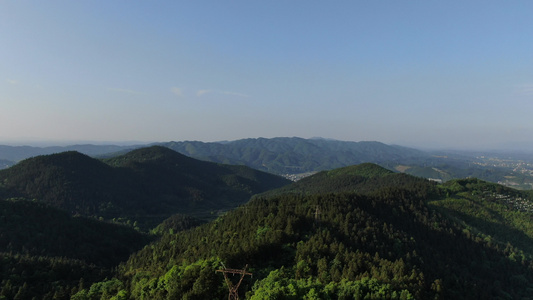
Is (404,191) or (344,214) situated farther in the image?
(404,191)

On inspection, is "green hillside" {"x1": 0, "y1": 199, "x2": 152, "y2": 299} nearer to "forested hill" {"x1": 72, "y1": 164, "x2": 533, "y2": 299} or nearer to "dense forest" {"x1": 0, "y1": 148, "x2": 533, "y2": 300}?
"dense forest" {"x1": 0, "y1": 148, "x2": 533, "y2": 300}

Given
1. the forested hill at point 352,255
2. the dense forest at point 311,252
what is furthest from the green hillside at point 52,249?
the forested hill at point 352,255

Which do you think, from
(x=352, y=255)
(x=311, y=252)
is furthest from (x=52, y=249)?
(x=352, y=255)

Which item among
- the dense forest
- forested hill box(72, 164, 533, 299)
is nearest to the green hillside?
the dense forest

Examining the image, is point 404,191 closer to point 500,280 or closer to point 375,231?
point 500,280

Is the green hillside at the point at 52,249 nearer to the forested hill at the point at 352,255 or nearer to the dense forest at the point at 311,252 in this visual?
the dense forest at the point at 311,252

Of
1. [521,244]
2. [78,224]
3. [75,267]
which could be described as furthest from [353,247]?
[78,224]

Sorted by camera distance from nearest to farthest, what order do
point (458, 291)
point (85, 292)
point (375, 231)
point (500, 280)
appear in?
1. point (458, 291)
2. point (85, 292)
3. point (375, 231)
4. point (500, 280)
